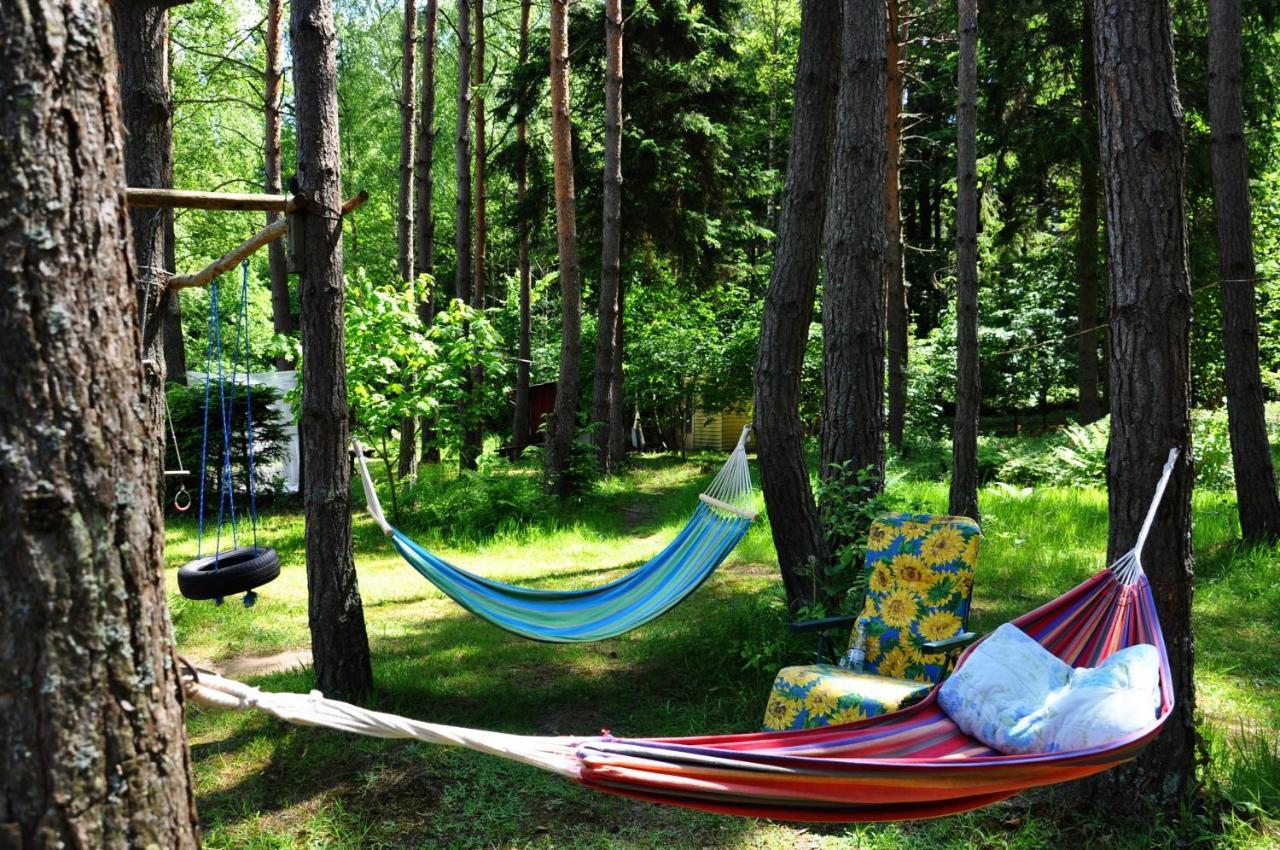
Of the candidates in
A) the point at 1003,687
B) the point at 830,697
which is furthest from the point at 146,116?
the point at 1003,687

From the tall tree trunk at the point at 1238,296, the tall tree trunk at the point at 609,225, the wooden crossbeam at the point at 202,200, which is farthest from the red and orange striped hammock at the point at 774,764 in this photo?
the tall tree trunk at the point at 609,225

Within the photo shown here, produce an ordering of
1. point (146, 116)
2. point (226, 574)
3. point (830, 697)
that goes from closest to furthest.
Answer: point (830, 697)
point (226, 574)
point (146, 116)

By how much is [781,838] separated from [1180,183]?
225 centimetres

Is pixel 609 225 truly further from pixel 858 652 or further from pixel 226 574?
pixel 226 574

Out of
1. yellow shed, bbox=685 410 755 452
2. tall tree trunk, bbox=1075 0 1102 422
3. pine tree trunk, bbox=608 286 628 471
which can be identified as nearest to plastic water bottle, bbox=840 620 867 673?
tall tree trunk, bbox=1075 0 1102 422

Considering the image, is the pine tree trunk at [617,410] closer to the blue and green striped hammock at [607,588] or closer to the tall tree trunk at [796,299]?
the tall tree trunk at [796,299]

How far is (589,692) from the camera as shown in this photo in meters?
4.20

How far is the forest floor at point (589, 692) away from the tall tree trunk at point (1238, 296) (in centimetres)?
35

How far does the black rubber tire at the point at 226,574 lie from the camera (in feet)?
10.9

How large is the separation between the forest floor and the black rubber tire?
64 cm

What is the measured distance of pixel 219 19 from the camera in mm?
13555

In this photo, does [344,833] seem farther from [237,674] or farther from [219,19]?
[219,19]

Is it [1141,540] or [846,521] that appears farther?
[846,521]

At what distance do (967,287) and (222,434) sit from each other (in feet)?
22.5
